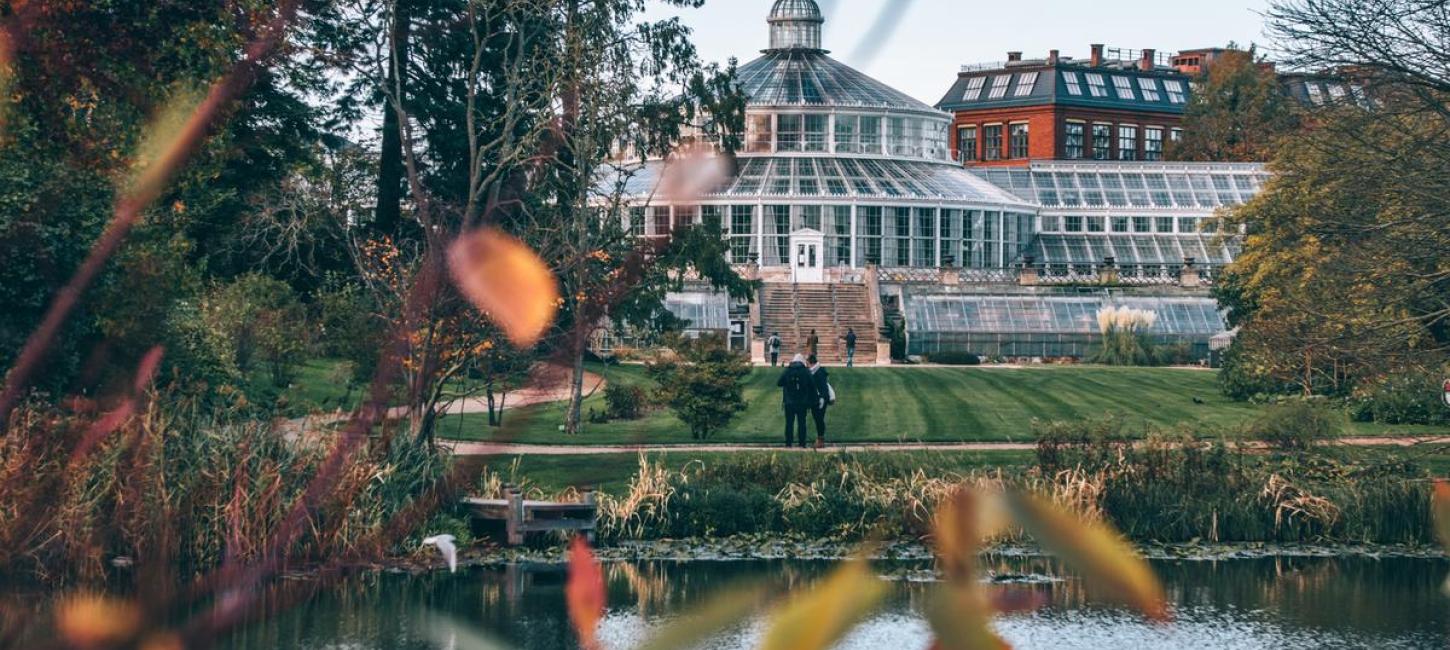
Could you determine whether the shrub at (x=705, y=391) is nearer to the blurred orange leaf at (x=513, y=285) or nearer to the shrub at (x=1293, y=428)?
the shrub at (x=1293, y=428)

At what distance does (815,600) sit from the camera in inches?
33.2

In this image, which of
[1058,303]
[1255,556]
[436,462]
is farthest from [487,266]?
[1058,303]

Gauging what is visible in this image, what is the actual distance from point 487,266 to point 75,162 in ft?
52.1

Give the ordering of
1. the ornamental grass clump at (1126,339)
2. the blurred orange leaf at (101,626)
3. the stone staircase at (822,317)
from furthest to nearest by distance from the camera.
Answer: the stone staircase at (822,317) < the ornamental grass clump at (1126,339) < the blurred orange leaf at (101,626)

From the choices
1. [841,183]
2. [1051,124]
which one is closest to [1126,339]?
[841,183]

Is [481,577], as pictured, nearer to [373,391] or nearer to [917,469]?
[917,469]

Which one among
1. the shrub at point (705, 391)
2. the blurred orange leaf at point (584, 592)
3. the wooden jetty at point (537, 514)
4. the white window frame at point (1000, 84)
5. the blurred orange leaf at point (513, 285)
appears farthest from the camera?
the white window frame at point (1000, 84)

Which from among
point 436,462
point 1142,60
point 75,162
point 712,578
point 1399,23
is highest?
point 1142,60

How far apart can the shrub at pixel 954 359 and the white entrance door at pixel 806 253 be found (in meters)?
9.35

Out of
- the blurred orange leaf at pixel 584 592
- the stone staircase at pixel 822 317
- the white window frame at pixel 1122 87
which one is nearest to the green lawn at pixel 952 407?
the stone staircase at pixel 822 317

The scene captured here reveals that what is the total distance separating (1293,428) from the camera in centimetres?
2350

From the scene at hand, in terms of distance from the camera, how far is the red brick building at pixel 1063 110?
9288cm

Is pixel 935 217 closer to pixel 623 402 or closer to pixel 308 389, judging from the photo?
pixel 623 402

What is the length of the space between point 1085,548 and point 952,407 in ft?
110
